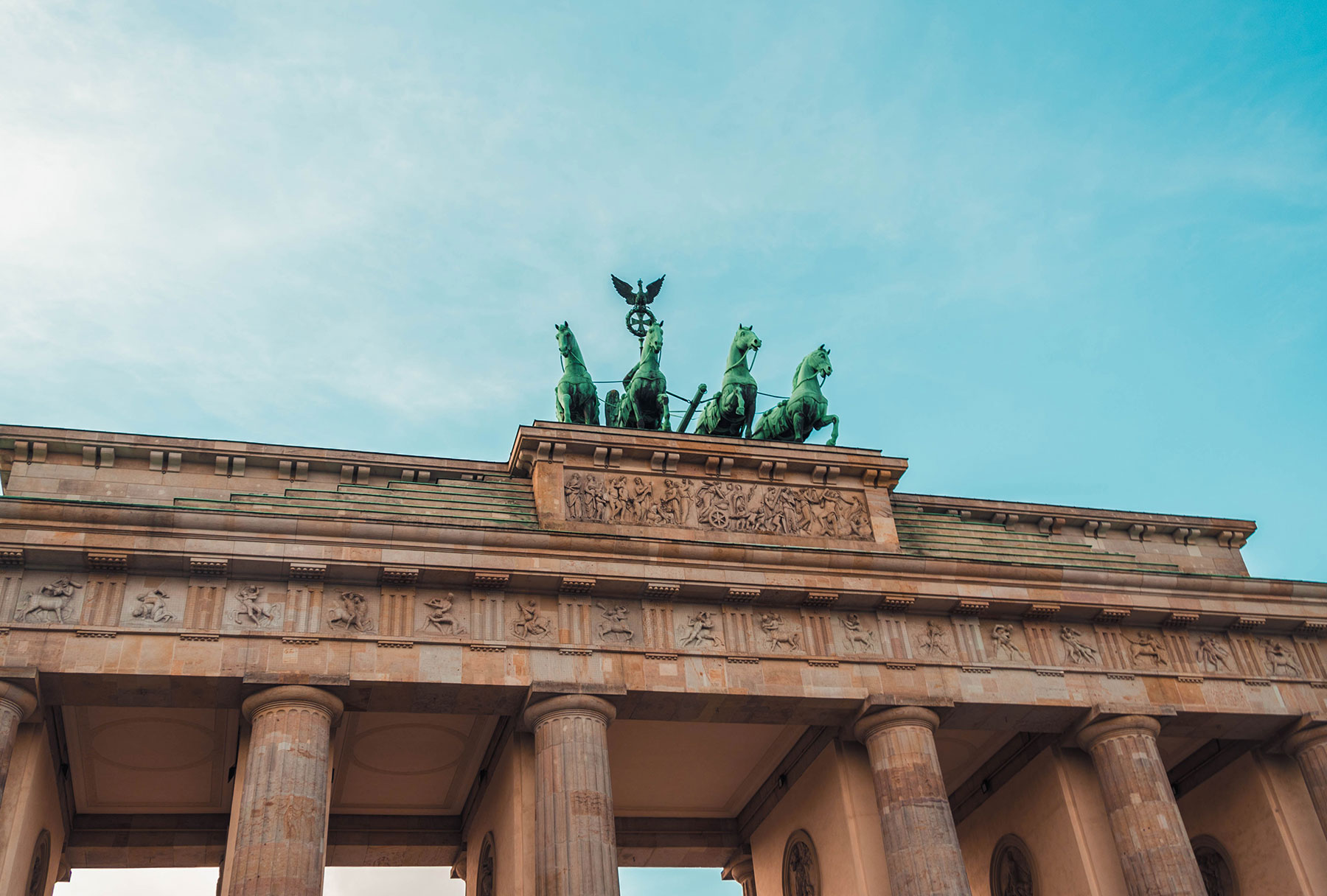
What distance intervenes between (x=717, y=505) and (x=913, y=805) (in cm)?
649

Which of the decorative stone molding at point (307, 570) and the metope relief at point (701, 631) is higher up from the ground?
the decorative stone molding at point (307, 570)

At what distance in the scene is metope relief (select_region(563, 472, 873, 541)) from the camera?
22.5 m

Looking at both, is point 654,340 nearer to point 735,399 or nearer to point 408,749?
point 735,399

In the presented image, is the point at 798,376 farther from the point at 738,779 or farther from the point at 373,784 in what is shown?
the point at 373,784

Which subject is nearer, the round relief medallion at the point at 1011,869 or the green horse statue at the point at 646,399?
the round relief medallion at the point at 1011,869

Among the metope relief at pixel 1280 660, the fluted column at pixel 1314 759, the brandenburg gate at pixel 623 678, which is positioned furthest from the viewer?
the metope relief at pixel 1280 660

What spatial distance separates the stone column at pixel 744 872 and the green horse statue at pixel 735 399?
9188 mm

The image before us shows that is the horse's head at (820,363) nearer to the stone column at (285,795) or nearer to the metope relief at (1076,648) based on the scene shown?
the metope relief at (1076,648)

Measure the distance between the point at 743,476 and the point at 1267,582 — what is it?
34.0 feet

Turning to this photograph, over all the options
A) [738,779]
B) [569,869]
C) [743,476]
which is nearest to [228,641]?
[569,869]

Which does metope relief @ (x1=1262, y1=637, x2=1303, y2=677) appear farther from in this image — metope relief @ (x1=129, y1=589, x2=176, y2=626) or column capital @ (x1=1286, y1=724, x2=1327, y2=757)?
metope relief @ (x1=129, y1=589, x2=176, y2=626)

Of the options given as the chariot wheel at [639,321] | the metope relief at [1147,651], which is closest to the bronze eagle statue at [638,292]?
the chariot wheel at [639,321]

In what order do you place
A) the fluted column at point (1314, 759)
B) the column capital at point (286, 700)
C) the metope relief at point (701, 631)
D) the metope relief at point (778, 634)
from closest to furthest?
the column capital at point (286, 700), the metope relief at point (701, 631), the metope relief at point (778, 634), the fluted column at point (1314, 759)

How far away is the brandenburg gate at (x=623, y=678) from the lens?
1831 cm
